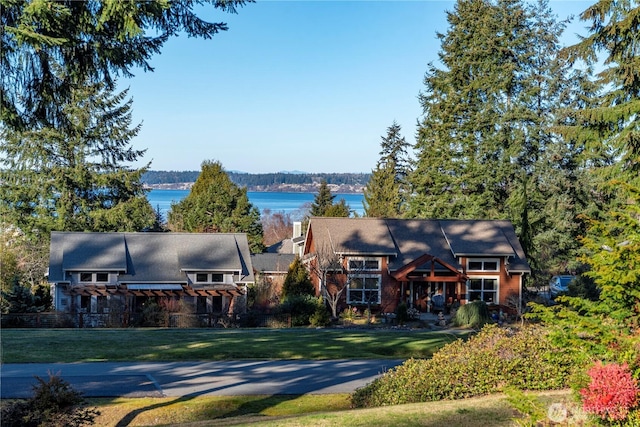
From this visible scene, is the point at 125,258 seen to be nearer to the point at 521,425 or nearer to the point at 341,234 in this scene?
the point at 341,234

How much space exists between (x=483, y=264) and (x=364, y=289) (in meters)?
7.30

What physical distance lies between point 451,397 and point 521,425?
4.37 metres

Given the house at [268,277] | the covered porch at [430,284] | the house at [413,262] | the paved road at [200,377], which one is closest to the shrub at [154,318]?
the house at [268,277]

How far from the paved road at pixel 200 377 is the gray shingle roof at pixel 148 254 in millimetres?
19639

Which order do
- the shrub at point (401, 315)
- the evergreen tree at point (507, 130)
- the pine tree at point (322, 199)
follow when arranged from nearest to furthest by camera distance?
the shrub at point (401, 315) → the evergreen tree at point (507, 130) → the pine tree at point (322, 199)

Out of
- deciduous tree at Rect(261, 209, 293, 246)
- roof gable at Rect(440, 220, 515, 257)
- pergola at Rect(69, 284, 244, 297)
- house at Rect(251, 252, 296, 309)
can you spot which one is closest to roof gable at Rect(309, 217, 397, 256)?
house at Rect(251, 252, 296, 309)

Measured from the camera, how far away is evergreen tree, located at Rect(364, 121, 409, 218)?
66.9 metres

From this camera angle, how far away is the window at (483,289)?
41.2 metres

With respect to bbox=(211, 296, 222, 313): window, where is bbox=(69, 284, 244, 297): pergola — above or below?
above

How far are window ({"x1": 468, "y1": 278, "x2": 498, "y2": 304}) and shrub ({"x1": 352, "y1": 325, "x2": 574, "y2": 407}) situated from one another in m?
26.3

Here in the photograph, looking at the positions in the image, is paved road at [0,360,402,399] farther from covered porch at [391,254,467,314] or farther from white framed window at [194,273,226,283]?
white framed window at [194,273,226,283]

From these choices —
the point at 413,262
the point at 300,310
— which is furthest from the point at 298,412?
the point at 413,262

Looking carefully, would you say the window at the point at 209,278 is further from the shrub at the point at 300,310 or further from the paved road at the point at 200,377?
the paved road at the point at 200,377

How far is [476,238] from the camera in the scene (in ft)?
140
